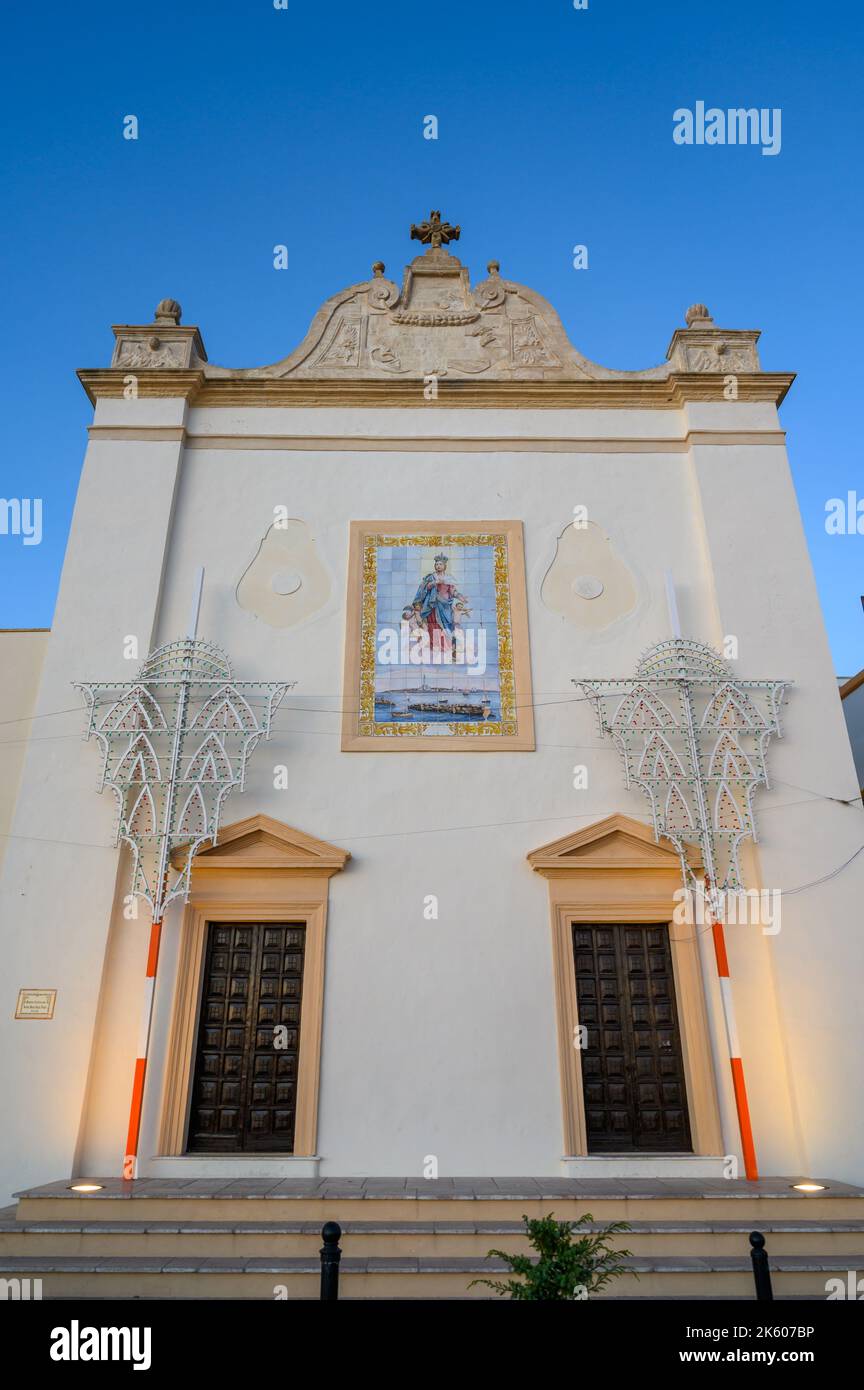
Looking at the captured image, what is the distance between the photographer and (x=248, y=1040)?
26.2 feet

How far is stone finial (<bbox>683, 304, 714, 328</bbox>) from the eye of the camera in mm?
11250

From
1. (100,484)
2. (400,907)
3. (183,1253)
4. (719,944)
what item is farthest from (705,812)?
(100,484)

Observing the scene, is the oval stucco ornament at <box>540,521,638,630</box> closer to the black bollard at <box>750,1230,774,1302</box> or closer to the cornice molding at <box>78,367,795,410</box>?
the cornice molding at <box>78,367,795,410</box>

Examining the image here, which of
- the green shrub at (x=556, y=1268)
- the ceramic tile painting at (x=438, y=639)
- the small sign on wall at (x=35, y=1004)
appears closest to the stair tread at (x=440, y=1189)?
the small sign on wall at (x=35, y=1004)

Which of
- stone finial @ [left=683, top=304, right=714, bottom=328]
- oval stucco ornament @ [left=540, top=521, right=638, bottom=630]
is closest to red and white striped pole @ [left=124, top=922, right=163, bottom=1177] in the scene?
oval stucco ornament @ [left=540, top=521, right=638, bottom=630]

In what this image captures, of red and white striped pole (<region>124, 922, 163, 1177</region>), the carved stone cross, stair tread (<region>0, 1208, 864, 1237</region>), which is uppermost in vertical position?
the carved stone cross

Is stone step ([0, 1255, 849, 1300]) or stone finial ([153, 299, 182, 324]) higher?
stone finial ([153, 299, 182, 324])

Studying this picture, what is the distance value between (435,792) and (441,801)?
110 mm

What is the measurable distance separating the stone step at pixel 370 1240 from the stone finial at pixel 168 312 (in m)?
9.63

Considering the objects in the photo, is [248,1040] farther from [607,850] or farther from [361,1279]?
[607,850]

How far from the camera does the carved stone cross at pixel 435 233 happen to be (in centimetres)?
1216

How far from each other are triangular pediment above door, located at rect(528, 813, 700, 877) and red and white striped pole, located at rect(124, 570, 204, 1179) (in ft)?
11.0

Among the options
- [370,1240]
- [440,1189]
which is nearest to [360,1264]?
[370,1240]
